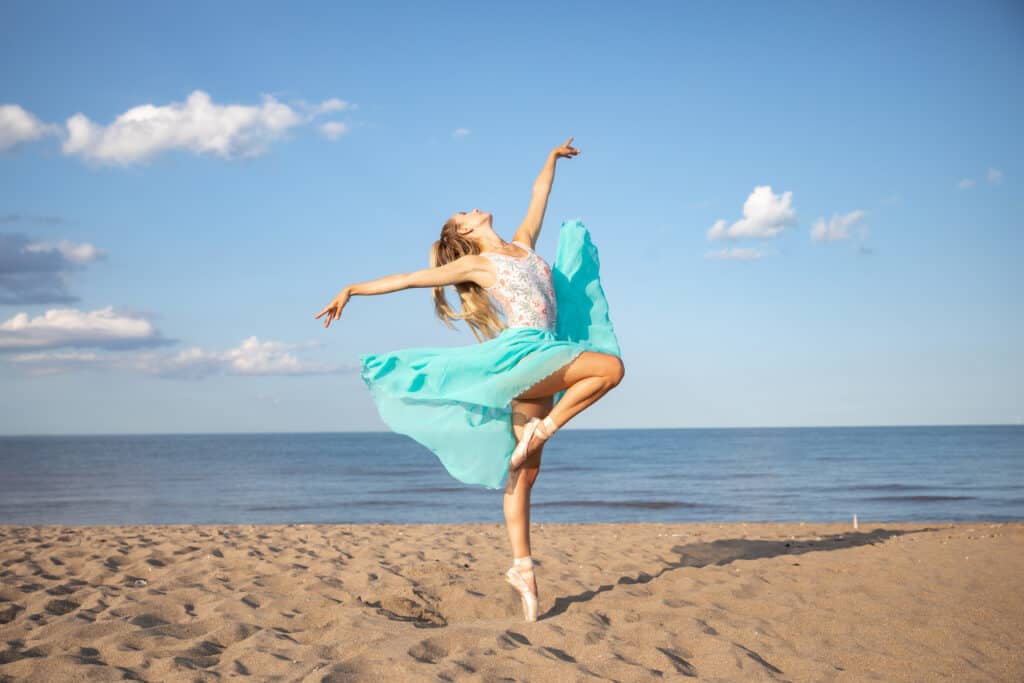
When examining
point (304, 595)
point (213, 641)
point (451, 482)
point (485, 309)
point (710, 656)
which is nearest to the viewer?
point (710, 656)

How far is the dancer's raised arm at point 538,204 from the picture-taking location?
4957 millimetres

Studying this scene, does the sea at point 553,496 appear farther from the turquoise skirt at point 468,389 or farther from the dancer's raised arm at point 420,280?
the dancer's raised arm at point 420,280

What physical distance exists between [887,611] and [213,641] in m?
3.81

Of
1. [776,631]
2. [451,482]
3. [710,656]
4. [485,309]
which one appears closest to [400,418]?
[485,309]

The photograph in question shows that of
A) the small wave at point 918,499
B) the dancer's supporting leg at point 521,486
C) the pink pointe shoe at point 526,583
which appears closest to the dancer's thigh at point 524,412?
the dancer's supporting leg at point 521,486

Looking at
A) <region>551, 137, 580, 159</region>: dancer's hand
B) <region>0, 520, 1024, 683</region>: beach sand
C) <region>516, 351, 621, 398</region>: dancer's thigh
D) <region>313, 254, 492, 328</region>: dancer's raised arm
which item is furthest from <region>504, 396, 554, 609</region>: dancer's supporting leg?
<region>551, 137, 580, 159</region>: dancer's hand

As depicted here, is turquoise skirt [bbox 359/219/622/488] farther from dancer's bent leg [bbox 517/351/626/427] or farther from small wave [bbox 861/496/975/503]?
small wave [bbox 861/496/975/503]

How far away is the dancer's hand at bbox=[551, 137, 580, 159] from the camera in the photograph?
5289mm

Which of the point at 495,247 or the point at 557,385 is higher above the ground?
the point at 495,247

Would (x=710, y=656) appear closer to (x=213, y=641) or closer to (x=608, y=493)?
(x=213, y=641)

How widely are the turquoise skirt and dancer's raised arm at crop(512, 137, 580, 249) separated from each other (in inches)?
31.1

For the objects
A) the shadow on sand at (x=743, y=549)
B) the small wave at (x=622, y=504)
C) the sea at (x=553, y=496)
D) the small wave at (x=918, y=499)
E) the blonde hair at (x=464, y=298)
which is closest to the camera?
the blonde hair at (x=464, y=298)

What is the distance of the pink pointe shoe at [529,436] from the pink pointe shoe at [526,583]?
547mm

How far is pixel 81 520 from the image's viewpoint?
14.9 meters
